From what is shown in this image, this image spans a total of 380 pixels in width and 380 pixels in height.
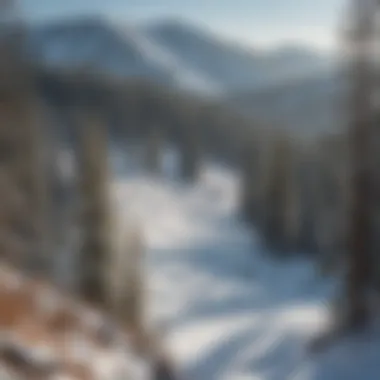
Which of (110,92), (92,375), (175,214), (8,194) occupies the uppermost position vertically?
(110,92)

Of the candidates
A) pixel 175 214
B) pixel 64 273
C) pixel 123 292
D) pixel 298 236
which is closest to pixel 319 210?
pixel 298 236

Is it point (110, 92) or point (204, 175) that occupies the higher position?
point (110, 92)

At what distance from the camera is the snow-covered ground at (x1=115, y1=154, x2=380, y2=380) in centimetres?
171

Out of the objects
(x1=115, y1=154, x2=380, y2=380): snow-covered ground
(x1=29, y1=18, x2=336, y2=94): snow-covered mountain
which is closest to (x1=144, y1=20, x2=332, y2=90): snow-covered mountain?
(x1=29, y1=18, x2=336, y2=94): snow-covered mountain

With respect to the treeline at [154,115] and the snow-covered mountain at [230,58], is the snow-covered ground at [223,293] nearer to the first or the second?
the treeline at [154,115]

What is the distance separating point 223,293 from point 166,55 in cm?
51

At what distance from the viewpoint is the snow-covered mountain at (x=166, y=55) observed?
1691mm

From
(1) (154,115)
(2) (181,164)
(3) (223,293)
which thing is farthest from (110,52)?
(3) (223,293)

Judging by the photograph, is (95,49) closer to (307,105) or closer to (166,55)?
(166,55)

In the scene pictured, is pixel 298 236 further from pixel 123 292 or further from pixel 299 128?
pixel 123 292

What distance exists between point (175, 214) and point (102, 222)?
152 millimetres

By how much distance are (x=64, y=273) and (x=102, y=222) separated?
133 millimetres

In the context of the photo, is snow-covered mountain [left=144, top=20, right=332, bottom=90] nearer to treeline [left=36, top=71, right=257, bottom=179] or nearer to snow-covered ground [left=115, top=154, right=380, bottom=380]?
treeline [left=36, top=71, right=257, bottom=179]

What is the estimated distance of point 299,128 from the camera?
173 cm
